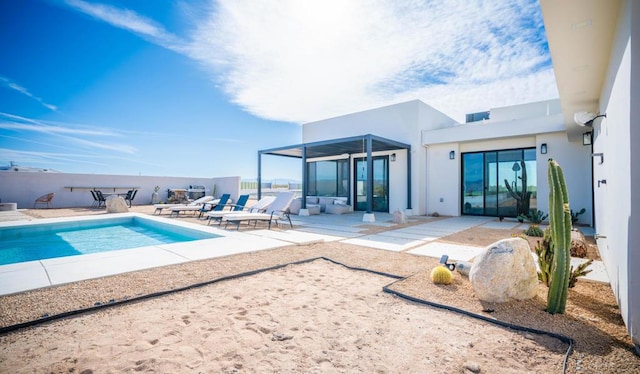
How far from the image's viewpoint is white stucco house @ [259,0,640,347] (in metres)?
2.34

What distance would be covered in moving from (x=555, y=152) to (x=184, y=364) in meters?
11.6

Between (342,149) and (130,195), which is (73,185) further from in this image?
(342,149)

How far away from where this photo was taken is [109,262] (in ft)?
13.6

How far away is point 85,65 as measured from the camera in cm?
1159

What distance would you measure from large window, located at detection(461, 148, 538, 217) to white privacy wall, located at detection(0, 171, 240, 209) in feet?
42.9

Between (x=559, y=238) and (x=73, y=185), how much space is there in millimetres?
19817

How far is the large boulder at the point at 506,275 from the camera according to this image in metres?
2.87

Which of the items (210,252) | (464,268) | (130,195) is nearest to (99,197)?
(130,195)

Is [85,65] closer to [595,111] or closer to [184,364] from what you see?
[184,364]

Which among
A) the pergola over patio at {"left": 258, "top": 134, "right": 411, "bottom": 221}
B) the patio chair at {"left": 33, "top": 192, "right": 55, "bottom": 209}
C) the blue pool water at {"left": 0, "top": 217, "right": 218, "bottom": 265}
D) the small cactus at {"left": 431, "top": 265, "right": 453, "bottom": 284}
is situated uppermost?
the pergola over patio at {"left": 258, "top": 134, "right": 411, "bottom": 221}

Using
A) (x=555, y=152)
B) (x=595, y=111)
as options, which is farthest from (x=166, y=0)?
(x=555, y=152)

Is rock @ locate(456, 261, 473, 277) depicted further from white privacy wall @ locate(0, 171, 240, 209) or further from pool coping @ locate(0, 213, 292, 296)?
white privacy wall @ locate(0, 171, 240, 209)

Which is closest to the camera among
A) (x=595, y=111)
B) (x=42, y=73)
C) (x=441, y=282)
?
(x=441, y=282)

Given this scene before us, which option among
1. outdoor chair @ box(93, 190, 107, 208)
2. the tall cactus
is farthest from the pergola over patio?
outdoor chair @ box(93, 190, 107, 208)
